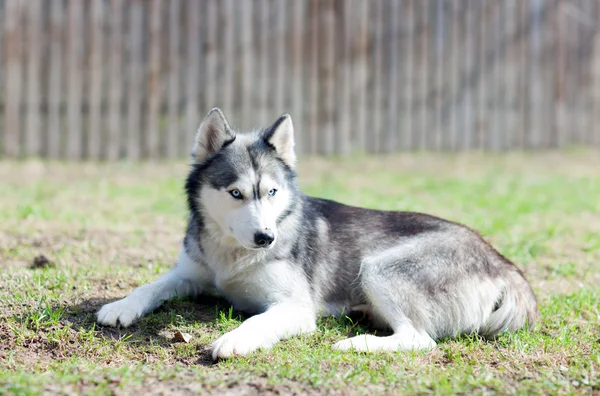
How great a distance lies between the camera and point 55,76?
10.5m

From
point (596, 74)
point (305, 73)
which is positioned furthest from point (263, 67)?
point (596, 74)

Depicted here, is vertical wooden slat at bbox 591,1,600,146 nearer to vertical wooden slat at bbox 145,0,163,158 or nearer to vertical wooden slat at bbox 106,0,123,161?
vertical wooden slat at bbox 145,0,163,158

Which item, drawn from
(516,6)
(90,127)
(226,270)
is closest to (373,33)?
(516,6)

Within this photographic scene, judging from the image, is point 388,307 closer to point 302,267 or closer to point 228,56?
point 302,267

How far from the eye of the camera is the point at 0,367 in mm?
4004

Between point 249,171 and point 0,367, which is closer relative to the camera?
point 0,367

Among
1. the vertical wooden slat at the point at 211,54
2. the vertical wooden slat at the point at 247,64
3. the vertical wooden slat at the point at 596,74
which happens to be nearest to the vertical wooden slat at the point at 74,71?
the vertical wooden slat at the point at 211,54

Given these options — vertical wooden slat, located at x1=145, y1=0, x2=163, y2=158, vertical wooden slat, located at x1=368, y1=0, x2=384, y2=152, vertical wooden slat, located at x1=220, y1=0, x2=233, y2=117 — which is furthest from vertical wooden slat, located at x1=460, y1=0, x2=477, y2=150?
vertical wooden slat, located at x1=145, y1=0, x2=163, y2=158

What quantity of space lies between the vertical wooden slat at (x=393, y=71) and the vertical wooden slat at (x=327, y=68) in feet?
2.80

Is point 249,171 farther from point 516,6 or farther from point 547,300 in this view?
point 516,6

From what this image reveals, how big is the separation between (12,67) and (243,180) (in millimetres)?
7110

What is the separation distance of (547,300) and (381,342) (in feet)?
5.79

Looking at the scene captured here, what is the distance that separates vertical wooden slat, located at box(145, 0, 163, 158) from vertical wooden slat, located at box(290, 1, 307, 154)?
6.31 feet

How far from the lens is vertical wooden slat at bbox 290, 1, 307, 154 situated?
11.1 m
